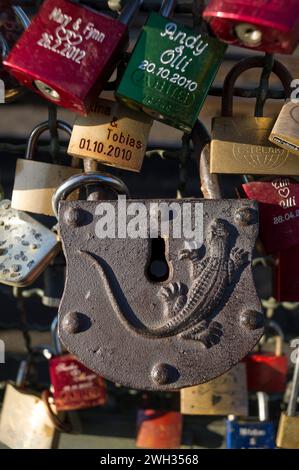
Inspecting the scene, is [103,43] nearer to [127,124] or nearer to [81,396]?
[127,124]

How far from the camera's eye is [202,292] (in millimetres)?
1008

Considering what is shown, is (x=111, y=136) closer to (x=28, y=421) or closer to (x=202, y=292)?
(x=202, y=292)

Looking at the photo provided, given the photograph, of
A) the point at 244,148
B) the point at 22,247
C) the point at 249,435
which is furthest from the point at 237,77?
the point at 249,435

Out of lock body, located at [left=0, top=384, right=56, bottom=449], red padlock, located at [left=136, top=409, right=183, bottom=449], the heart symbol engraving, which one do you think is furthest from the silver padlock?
the heart symbol engraving

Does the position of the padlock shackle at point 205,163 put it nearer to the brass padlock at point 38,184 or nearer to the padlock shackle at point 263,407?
the brass padlock at point 38,184

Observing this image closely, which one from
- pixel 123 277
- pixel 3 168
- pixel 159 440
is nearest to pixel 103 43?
pixel 123 277

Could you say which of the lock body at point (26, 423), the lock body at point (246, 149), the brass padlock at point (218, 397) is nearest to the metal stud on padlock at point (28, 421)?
the lock body at point (26, 423)

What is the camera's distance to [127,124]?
1.10 m

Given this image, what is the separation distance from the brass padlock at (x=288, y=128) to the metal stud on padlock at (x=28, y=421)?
72 centimetres

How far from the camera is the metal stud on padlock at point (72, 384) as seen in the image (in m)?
1.38

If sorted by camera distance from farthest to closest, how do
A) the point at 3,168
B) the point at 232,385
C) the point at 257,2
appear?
the point at 3,168, the point at 232,385, the point at 257,2

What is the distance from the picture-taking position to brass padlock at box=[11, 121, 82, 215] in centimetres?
117

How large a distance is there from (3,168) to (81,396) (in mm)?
1336

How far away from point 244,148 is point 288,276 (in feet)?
0.79
